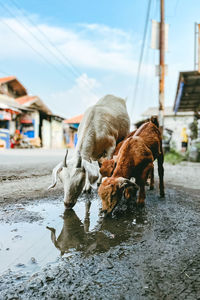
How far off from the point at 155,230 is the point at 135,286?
1.17 meters


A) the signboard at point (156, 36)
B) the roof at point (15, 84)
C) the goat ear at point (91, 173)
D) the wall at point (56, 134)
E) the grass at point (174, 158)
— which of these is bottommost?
the grass at point (174, 158)

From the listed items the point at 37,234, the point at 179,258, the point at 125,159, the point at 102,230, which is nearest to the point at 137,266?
the point at 179,258

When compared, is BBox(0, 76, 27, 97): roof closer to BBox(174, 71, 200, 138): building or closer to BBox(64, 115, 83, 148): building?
BBox(64, 115, 83, 148): building

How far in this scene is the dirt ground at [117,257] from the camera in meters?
1.58

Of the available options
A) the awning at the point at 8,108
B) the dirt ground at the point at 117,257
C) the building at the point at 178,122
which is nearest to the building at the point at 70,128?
the building at the point at 178,122

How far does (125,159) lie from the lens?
11.9 ft

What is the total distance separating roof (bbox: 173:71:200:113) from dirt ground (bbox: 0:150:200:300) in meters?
8.56

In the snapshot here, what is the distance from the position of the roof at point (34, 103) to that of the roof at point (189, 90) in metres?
19.0

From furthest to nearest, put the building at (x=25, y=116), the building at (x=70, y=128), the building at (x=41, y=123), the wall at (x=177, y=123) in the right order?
the building at (x=70, y=128)
the wall at (x=177, y=123)
the building at (x=41, y=123)
the building at (x=25, y=116)

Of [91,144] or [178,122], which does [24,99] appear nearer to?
[178,122]

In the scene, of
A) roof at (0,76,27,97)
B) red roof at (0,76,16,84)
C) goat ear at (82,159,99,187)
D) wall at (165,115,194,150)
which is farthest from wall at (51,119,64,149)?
goat ear at (82,159,99,187)

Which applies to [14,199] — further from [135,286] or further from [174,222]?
[135,286]

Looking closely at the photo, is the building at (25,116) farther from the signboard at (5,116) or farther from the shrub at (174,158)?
the shrub at (174,158)

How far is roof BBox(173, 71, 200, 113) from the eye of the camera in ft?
35.8
